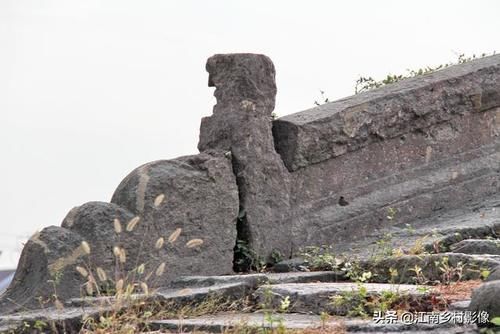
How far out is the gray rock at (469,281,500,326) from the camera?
3680 millimetres

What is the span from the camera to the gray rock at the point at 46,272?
17.5 ft

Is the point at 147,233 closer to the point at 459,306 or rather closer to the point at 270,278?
the point at 270,278

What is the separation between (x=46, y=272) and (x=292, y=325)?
175cm

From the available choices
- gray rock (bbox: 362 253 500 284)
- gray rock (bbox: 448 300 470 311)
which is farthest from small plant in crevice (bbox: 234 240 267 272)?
gray rock (bbox: 448 300 470 311)

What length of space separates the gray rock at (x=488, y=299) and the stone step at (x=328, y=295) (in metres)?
0.59

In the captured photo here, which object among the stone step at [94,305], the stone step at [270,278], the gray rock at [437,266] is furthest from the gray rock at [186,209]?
the gray rock at [437,266]

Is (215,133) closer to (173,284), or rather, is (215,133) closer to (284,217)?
(284,217)

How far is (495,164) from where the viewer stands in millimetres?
7453

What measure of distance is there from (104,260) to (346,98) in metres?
2.56

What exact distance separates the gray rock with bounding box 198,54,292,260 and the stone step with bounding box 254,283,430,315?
1257 millimetres

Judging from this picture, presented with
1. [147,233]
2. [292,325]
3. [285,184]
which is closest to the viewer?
[292,325]

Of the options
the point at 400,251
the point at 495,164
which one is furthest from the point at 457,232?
the point at 495,164

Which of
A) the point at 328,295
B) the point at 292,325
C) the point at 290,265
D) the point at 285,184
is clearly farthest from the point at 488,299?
the point at 285,184

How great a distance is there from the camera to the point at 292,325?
4.30m
